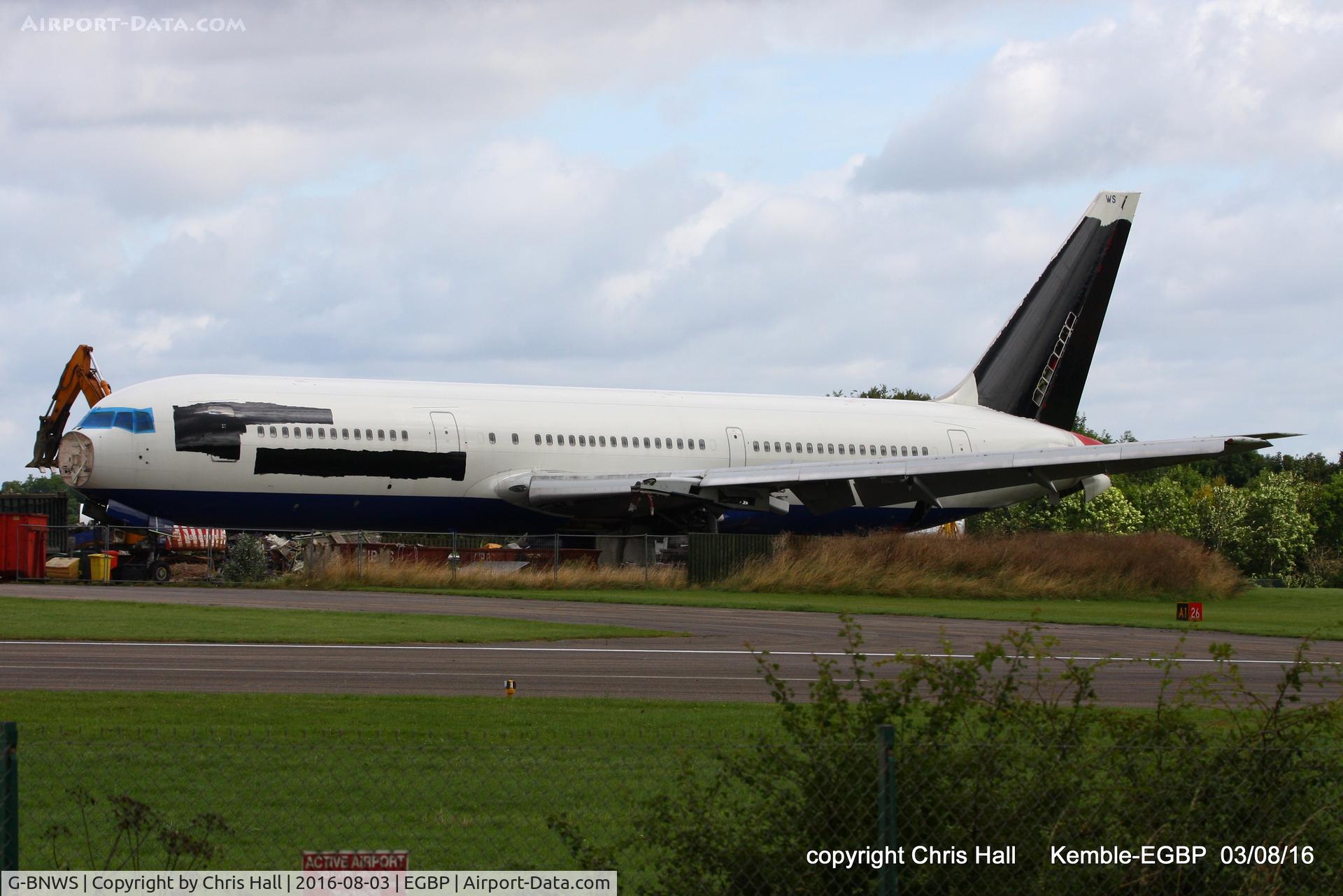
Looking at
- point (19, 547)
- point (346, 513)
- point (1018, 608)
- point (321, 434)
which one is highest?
point (321, 434)

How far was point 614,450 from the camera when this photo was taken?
4266 cm

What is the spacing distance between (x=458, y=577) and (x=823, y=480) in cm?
985

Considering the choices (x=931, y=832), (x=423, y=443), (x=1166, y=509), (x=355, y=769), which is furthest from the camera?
(x=1166, y=509)

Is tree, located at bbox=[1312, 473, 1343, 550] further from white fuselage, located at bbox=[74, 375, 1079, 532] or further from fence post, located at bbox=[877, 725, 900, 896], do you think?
fence post, located at bbox=[877, 725, 900, 896]

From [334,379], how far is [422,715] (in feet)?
85.4

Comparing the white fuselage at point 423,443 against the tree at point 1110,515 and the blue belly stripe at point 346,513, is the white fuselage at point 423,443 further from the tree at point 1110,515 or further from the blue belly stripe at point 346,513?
the tree at point 1110,515

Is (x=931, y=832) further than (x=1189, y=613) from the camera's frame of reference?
No

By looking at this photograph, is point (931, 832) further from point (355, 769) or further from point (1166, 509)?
point (1166, 509)

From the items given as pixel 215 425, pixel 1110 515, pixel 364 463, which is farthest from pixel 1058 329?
pixel 1110 515

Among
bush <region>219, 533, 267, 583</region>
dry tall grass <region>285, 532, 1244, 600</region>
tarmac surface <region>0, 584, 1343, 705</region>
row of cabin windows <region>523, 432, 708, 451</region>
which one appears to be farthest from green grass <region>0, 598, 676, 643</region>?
row of cabin windows <region>523, 432, 708, 451</region>

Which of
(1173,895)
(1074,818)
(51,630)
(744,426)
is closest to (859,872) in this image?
(1074,818)

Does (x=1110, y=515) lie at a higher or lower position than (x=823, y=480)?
lower

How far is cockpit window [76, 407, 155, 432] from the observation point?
3628 cm

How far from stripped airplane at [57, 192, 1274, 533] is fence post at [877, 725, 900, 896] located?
30909 millimetres
